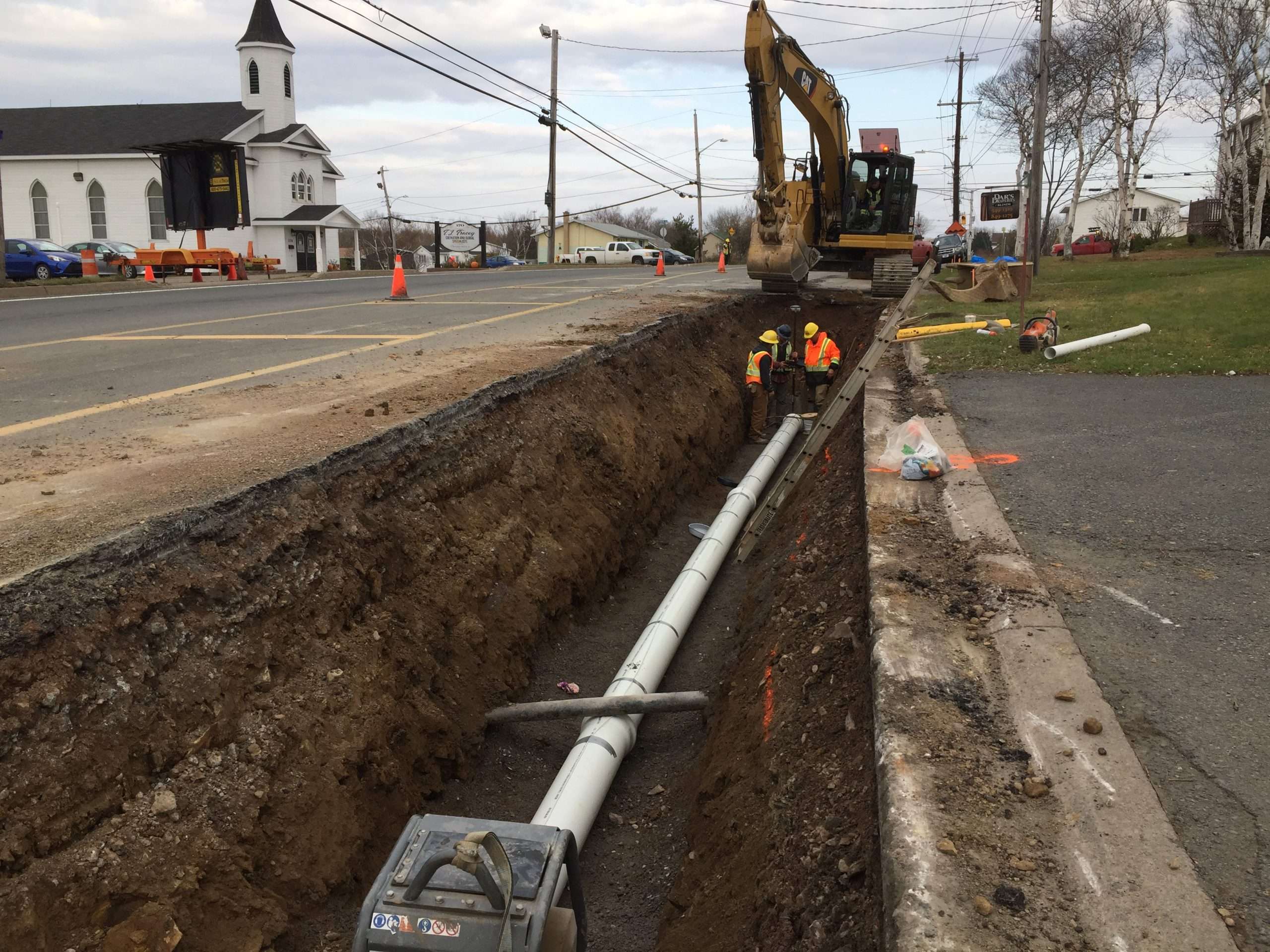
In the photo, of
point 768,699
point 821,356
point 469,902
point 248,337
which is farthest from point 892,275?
point 469,902

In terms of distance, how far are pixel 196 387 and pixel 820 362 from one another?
25.1 ft

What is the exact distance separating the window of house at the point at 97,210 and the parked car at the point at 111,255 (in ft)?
32.5

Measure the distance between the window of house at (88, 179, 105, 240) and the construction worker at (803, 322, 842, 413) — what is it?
4485cm

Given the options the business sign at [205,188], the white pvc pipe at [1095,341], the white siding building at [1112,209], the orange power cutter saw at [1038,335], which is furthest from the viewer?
the white siding building at [1112,209]

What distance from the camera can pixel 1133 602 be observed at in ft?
12.7

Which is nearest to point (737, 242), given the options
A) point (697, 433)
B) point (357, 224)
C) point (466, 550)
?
point (357, 224)

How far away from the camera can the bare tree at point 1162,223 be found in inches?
1859

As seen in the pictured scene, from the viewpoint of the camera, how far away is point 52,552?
12.6ft

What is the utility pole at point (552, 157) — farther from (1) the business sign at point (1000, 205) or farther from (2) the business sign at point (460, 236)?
(1) the business sign at point (1000, 205)

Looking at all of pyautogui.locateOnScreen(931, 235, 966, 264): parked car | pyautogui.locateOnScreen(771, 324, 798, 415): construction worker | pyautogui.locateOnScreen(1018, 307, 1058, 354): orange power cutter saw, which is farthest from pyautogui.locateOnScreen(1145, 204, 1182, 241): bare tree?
pyautogui.locateOnScreen(1018, 307, 1058, 354): orange power cutter saw

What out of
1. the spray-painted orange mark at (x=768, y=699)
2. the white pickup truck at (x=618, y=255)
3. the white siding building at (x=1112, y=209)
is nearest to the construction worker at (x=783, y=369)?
the spray-painted orange mark at (x=768, y=699)

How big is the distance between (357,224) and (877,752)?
50.3 metres

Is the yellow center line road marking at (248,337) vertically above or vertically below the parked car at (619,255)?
below

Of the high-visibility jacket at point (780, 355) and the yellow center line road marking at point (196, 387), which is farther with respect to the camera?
the high-visibility jacket at point (780, 355)
